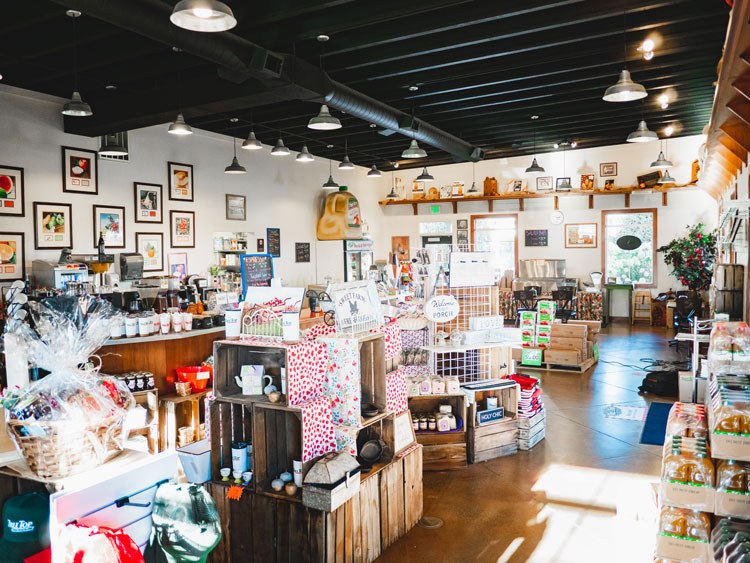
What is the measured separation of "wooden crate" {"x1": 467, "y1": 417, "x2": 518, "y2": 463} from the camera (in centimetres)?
487

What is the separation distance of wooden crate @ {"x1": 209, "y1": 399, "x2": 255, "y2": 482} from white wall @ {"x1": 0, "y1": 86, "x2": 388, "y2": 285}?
17.5ft

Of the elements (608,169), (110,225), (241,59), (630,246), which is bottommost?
(630,246)

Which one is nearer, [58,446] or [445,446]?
[58,446]

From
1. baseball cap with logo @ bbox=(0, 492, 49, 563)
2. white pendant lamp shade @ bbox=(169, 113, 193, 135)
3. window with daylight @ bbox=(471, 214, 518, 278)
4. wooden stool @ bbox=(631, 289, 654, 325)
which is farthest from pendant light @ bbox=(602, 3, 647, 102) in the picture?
window with daylight @ bbox=(471, 214, 518, 278)

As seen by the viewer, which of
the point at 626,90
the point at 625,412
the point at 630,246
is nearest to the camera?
the point at 626,90

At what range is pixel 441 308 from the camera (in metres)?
5.08

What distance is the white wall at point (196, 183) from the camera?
23.8 ft

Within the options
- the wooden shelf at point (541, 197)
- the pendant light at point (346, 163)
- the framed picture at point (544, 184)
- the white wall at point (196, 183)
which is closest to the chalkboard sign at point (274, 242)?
the white wall at point (196, 183)

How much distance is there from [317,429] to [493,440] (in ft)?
7.76

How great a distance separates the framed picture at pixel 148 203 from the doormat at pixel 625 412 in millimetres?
6932

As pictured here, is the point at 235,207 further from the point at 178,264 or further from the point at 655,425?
the point at 655,425

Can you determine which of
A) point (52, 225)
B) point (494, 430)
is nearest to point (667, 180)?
point (494, 430)

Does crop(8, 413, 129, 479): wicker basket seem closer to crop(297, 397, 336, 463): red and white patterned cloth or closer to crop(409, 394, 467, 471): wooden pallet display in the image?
crop(297, 397, 336, 463): red and white patterned cloth

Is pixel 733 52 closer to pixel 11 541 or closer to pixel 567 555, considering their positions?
pixel 567 555
